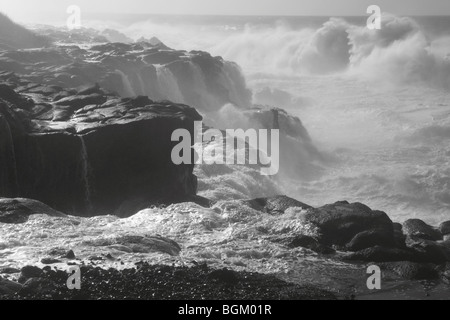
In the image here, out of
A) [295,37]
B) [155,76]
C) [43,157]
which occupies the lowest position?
[43,157]

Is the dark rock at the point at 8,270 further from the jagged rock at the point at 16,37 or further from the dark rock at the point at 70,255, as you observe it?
the jagged rock at the point at 16,37

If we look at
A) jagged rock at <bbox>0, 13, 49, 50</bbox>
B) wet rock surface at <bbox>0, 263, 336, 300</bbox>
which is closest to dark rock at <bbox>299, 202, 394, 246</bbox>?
→ wet rock surface at <bbox>0, 263, 336, 300</bbox>

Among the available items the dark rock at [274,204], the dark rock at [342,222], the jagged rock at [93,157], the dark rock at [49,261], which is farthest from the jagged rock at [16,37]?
the dark rock at [49,261]

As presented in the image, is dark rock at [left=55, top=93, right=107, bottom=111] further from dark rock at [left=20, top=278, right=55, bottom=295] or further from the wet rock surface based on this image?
dark rock at [left=20, top=278, right=55, bottom=295]

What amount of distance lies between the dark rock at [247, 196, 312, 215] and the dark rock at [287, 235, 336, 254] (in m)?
2.72

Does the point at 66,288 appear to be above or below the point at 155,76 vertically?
below

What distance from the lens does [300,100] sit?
4850cm

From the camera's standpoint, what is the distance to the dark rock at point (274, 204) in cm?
1975

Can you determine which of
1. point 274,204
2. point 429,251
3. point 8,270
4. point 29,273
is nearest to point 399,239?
point 429,251

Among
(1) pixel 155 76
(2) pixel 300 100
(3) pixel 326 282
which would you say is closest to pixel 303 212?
(3) pixel 326 282

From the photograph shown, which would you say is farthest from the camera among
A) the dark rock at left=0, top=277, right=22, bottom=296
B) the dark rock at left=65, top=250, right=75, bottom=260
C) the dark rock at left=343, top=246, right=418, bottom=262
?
the dark rock at left=343, top=246, right=418, bottom=262

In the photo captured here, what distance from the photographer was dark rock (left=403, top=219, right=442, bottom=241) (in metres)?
19.1
